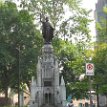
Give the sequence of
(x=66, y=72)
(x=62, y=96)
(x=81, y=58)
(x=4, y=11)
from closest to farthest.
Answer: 1. (x=62, y=96)
2. (x=81, y=58)
3. (x=4, y=11)
4. (x=66, y=72)

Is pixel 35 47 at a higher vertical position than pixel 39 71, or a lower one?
higher

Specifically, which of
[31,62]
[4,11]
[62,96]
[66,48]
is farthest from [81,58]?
[62,96]

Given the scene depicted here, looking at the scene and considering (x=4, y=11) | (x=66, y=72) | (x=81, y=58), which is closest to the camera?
(x=81, y=58)

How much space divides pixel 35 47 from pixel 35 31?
73.2 inches

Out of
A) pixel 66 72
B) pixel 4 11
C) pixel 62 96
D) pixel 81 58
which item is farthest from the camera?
pixel 66 72

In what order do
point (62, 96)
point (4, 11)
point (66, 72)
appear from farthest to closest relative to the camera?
point (66, 72) → point (4, 11) → point (62, 96)

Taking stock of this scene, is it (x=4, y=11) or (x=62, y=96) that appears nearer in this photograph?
(x=62, y=96)

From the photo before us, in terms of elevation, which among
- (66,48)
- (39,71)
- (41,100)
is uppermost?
(66,48)

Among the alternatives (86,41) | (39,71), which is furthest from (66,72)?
(39,71)

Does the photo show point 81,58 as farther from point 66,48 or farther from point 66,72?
point 66,72

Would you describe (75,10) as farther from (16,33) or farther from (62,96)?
(62,96)

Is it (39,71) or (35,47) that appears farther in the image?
(35,47)

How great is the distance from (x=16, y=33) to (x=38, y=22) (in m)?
3.45

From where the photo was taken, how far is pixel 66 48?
147ft
